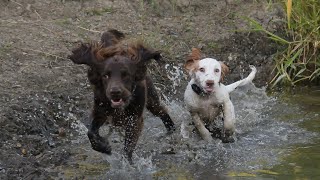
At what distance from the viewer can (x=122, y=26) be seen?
435 inches

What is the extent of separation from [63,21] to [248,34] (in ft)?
8.37

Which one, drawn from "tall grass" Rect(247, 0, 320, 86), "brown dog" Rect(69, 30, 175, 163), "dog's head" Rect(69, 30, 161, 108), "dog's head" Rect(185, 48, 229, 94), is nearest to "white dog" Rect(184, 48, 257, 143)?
"dog's head" Rect(185, 48, 229, 94)

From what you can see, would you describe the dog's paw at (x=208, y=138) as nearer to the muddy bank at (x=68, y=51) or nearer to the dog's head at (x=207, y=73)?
the dog's head at (x=207, y=73)

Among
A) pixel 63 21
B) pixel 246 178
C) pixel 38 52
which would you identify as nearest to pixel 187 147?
pixel 246 178

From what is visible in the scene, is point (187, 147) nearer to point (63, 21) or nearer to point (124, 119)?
point (124, 119)

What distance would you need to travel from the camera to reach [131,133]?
7.71 meters

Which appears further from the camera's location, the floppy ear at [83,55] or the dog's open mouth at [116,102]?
the floppy ear at [83,55]

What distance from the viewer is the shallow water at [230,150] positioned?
748cm

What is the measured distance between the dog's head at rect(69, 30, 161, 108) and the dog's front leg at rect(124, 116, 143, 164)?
41 centimetres

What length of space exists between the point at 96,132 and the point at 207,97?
1.47 m

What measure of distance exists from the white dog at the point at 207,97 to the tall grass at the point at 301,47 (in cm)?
200

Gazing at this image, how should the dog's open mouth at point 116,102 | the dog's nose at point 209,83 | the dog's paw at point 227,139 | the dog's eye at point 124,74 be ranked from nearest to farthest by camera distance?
the dog's open mouth at point 116,102, the dog's eye at point 124,74, the dog's nose at point 209,83, the dog's paw at point 227,139

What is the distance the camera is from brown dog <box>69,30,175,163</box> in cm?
718

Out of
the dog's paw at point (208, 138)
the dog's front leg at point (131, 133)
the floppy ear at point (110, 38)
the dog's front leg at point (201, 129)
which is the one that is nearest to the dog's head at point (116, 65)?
the floppy ear at point (110, 38)
